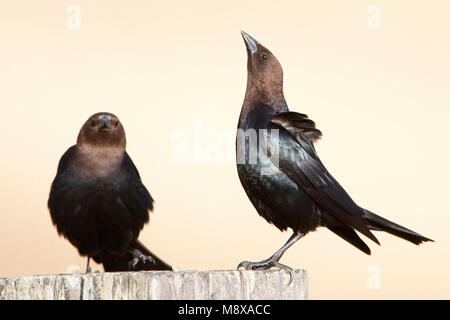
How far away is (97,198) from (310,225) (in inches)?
52.9

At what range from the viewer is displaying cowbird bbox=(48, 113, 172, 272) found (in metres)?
4.37

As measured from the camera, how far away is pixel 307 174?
3.95 metres

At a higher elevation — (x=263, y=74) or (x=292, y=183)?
(x=263, y=74)

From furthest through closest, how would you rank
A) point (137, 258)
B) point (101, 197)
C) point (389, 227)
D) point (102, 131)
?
1. point (137, 258)
2. point (102, 131)
3. point (101, 197)
4. point (389, 227)

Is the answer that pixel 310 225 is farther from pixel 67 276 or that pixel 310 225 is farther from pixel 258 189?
pixel 67 276

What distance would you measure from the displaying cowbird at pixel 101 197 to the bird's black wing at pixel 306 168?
107 centimetres

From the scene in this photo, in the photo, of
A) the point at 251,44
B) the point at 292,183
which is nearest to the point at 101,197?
the point at 292,183

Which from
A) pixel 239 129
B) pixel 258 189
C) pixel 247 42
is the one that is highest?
pixel 247 42

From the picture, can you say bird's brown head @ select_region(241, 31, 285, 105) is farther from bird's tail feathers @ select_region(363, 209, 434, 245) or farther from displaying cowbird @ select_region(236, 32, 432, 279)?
bird's tail feathers @ select_region(363, 209, 434, 245)

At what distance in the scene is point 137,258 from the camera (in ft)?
15.2

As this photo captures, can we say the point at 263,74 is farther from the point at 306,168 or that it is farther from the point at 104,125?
the point at 104,125

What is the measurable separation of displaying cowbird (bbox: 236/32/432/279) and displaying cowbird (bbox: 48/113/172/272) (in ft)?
2.89

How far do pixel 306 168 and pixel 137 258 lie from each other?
1.38m
